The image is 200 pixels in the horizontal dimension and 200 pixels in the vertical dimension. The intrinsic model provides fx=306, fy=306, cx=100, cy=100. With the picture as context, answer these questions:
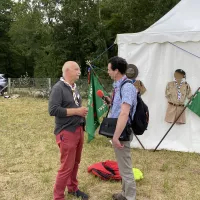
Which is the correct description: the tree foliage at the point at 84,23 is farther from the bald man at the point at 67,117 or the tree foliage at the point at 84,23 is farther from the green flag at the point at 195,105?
the bald man at the point at 67,117

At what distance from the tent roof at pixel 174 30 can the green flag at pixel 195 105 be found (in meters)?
1.01

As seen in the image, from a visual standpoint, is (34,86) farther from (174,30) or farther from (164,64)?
(174,30)

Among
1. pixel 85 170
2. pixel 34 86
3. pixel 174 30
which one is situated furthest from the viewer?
pixel 34 86

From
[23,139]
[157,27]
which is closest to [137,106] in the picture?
[157,27]

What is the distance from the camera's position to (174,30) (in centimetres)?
573

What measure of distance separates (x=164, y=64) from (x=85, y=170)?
8.20ft

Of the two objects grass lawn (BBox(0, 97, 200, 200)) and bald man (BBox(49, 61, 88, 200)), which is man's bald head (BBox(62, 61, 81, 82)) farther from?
grass lawn (BBox(0, 97, 200, 200))

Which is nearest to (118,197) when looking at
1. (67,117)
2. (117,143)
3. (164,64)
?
(117,143)

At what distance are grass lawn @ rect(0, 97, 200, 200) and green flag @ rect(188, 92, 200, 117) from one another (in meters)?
0.82

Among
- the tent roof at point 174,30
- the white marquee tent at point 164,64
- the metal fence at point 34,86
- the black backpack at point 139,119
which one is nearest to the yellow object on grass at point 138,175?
the black backpack at point 139,119

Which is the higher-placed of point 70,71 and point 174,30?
point 174,30

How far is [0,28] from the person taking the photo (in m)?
37.8

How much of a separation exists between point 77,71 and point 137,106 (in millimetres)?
775

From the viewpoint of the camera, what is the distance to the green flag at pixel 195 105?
18.0 ft
